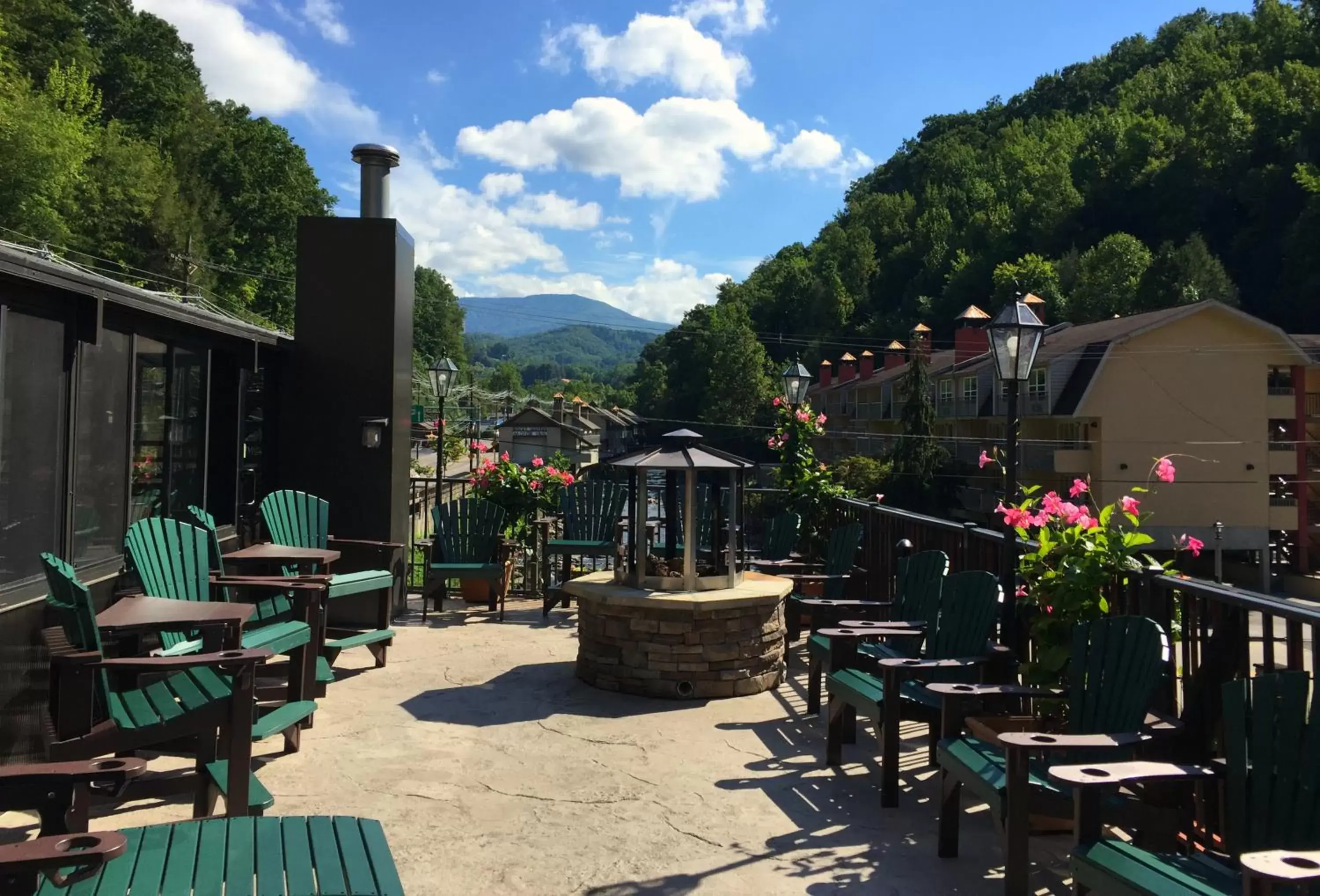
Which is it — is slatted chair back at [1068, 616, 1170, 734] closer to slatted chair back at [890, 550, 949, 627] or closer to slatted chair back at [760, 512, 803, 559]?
slatted chair back at [890, 550, 949, 627]

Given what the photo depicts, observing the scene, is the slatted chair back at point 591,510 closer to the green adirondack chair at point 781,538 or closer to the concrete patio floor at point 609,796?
the green adirondack chair at point 781,538

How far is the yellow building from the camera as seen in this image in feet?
94.6

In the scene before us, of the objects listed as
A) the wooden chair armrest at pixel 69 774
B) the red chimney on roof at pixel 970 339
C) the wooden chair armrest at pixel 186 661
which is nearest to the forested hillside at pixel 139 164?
the wooden chair armrest at pixel 186 661

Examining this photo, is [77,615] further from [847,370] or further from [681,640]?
[847,370]

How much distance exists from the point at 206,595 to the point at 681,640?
94.3 inches

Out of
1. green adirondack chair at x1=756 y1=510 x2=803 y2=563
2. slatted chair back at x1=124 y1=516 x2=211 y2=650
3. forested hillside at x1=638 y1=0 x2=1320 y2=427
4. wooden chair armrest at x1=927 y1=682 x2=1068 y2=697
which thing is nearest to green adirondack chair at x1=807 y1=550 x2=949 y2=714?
wooden chair armrest at x1=927 y1=682 x2=1068 y2=697

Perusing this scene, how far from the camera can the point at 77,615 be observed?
2.68 metres

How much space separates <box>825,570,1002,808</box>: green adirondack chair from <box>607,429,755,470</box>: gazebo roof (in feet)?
5.01

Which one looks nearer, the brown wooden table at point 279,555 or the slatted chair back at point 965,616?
the slatted chair back at point 965,616

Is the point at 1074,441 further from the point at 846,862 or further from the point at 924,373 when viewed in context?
the point at 846,862

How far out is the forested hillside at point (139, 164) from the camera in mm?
25078

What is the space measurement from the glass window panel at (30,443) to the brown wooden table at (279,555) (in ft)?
3.93

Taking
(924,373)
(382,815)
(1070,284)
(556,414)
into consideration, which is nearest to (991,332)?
(382,815)

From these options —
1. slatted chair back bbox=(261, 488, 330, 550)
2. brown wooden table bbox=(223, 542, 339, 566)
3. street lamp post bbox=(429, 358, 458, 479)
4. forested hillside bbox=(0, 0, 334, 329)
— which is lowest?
brown wooden table bbox=(223, 542, 339, 566)
